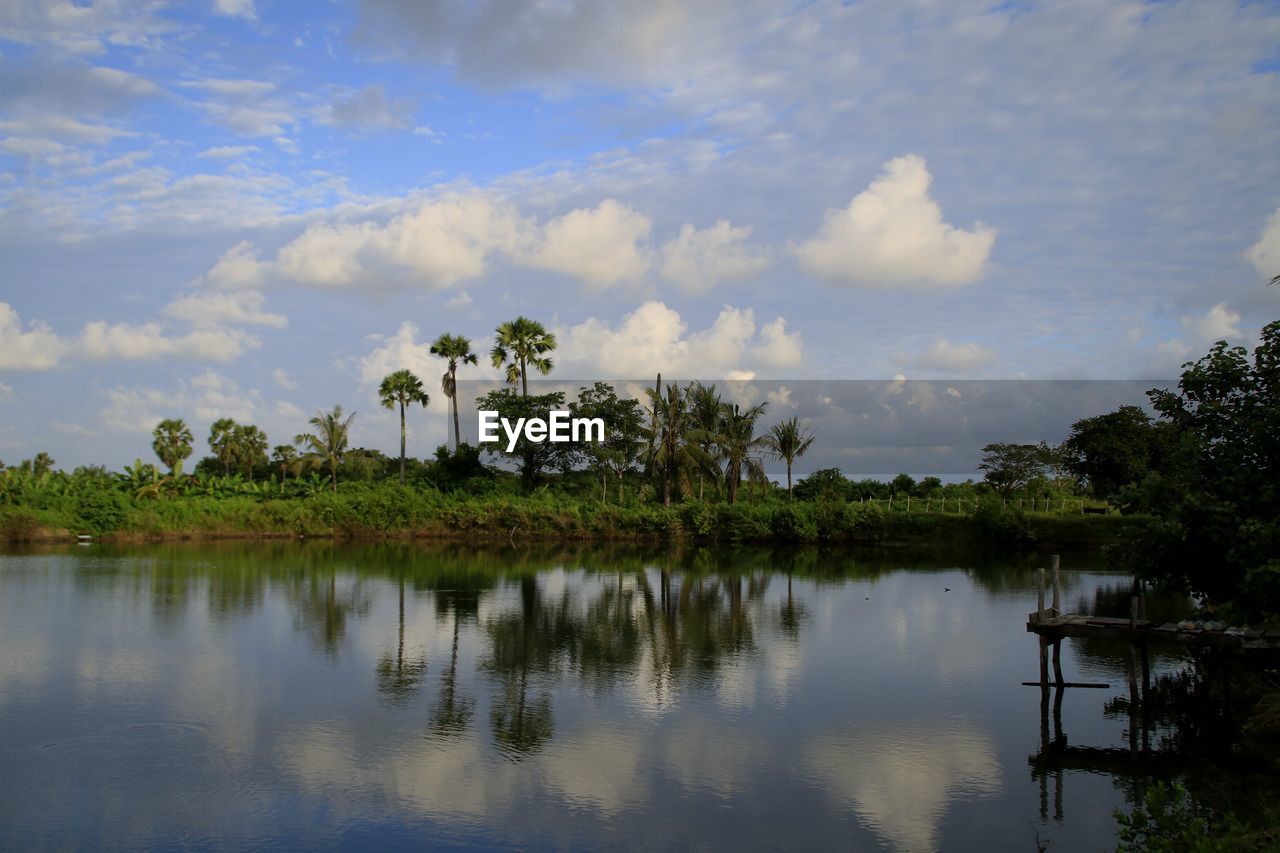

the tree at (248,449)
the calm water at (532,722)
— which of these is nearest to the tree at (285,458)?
the tree at (248,449)

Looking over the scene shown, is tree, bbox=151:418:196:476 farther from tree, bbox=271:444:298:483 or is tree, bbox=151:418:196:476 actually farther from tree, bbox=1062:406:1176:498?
tree, bbox=1062:406:1176:498

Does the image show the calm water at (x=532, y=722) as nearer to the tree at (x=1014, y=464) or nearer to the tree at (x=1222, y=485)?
the tree at (x=1222, y=485)

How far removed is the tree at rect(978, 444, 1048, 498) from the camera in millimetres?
57000

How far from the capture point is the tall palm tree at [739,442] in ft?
161

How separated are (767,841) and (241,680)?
10.8 metres

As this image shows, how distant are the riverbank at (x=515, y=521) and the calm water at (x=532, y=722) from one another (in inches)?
725

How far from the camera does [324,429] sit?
176 feet

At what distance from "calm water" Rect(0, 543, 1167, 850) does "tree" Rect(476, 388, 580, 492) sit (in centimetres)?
2458

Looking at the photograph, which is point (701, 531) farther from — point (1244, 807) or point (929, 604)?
point (1244, 807)

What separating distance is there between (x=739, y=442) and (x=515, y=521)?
39.7 ft

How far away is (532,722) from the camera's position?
1407 centimetres

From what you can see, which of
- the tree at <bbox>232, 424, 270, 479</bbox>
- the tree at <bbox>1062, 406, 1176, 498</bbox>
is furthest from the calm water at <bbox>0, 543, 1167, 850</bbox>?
the tree at <bbox>232, 424, 270, 479</bbox>

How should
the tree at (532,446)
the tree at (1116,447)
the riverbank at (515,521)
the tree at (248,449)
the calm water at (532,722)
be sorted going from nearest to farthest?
the calm water at (532,722) → the tree at (1116,447) → the riverbank at (515,521) → the tree at (532,446) → the tree at (248,449)

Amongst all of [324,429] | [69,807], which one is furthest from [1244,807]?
[324,429]
